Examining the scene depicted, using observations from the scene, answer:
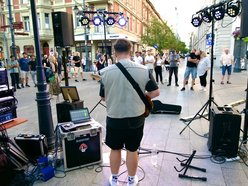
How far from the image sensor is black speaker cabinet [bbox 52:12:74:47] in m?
3.96

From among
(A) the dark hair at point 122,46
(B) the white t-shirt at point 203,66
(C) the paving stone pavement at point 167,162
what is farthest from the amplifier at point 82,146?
(B) the white t-shirt at point 203,66

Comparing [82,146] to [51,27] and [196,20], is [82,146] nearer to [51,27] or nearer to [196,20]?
[196,20]

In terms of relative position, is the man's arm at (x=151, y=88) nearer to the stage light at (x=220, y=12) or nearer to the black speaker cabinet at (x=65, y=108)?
the black speaker cabinet at (x=65, y=108)

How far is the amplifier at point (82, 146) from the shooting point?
3.06m

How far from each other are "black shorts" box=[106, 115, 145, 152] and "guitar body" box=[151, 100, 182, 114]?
347cm

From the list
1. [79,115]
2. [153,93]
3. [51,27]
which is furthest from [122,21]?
[51,27]

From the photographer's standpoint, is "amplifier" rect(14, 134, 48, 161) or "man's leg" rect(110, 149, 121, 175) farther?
"amplifier" rect(14, 134, 48, 161)

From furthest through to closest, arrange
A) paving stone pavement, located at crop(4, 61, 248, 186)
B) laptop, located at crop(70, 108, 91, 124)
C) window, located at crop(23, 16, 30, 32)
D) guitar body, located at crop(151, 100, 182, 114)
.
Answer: window, located at crop(23, 16, 30, 32) → guitar body, located at crop(151, 100, 182, 114) → laptop, located at crop(70, 108, 91, 124) → paving stone pavement, located at crop(4, 61, 248, 186)

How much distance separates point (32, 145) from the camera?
3377 mm

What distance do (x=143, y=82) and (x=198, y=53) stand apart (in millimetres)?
7565

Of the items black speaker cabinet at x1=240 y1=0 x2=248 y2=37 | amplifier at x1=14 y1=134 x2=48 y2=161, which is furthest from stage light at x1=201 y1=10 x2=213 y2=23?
amplifier at x1=14 y1=134 x2=48 y2=161

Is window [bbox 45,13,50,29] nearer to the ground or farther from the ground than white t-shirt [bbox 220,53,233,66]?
farther from the ground

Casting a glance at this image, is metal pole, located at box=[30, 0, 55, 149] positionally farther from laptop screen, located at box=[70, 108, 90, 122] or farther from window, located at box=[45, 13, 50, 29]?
window, located at box=[45, 13, 50, 29]

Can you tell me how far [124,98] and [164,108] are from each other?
3.83 meters
